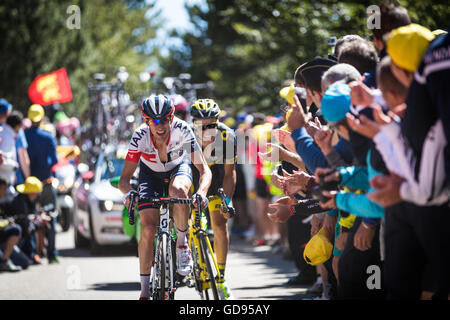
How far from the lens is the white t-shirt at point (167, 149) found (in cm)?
810

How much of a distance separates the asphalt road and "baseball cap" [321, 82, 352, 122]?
4.25 meters

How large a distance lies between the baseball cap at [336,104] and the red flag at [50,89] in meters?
18.1

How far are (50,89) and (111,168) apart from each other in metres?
7.82

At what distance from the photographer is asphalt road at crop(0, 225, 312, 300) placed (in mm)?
10031

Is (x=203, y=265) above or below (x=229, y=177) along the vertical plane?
below

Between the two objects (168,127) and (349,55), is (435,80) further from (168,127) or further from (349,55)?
(168,127)

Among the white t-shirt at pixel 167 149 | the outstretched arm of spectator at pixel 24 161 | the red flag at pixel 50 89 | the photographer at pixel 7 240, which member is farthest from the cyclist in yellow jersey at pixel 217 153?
the red flag at pixel 50 89

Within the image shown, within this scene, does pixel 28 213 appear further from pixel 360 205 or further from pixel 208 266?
pixel 360 205

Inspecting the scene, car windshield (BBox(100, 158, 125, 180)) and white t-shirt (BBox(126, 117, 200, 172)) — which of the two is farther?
car windshield (BBox(100, 158, 125, 180))

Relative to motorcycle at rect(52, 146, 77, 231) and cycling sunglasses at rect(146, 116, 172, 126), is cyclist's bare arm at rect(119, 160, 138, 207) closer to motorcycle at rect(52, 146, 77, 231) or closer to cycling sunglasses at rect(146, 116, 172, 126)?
cycling sunglasses at rect(146, 116, 172, 126)

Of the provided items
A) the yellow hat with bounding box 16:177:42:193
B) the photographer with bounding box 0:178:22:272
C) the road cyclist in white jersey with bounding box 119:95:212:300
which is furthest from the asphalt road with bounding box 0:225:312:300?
the road cyclist in white jersey with bounding box 119:95:212:300

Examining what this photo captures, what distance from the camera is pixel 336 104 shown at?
18.0ft

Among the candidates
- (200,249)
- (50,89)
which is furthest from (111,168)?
(200,249)

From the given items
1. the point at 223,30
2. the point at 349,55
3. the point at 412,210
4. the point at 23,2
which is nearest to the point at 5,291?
the point at 349,55
